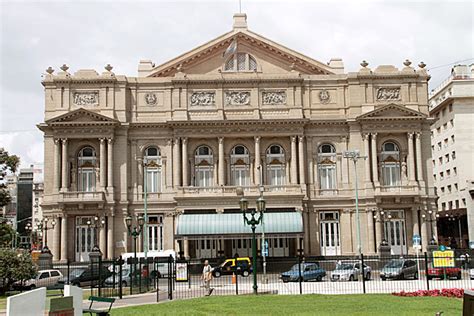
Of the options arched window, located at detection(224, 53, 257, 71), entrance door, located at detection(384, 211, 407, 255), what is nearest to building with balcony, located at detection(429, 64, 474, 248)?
entrance door, located at detection(384, 211, 407, 255)

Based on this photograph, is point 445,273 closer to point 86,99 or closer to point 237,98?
point 237,98

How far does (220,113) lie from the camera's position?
214ft

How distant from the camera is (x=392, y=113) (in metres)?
64.8

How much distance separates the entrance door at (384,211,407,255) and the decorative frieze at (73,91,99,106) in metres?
31.9

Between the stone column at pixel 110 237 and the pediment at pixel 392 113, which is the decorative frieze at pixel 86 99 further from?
the pediment at pixel 392 113

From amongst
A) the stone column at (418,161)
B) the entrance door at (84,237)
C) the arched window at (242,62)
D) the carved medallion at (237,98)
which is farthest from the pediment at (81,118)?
the stone column at (418,161)

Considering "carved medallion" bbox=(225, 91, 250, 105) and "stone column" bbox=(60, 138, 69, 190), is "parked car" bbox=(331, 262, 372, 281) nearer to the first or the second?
"carved medallion" bbox=(225, 91, 250, 105)

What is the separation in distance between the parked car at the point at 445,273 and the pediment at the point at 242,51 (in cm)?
3177

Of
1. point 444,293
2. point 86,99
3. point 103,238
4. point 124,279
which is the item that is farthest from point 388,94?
point 444,293

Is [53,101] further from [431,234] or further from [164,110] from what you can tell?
[431,234]

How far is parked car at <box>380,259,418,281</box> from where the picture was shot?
41469 mm

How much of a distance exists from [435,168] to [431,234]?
123 feet

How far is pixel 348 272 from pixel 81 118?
33.2m

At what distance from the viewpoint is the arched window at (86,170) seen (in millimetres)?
64875
